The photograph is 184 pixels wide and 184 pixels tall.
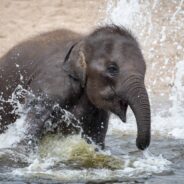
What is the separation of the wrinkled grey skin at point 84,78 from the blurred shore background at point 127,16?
5925mm

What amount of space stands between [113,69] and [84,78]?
38 centimetres

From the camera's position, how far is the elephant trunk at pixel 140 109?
6946 millimetres

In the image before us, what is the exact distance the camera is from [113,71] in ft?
24.6

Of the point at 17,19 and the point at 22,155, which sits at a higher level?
the point at 17,19

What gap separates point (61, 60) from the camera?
7980 mm

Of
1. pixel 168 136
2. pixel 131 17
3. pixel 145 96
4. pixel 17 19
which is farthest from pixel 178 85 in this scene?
pixel 145 96

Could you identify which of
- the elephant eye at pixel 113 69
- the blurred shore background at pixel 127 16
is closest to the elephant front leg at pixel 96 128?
the elephant eye at pixel 113 69

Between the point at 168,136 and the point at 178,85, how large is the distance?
3745 millimetres

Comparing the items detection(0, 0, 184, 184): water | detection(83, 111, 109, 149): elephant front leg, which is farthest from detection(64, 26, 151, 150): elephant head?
detection(0, 0, 184, 184): water

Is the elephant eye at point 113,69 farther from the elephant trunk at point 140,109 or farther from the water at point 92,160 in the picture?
the water at point 92,160

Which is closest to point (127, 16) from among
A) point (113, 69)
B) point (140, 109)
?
point (113, 69)

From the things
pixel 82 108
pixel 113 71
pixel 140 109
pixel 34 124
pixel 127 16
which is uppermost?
pixel 127 16

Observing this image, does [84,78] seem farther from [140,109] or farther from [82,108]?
[140,109]

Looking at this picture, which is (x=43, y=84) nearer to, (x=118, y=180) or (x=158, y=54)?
(x=118, y=180)
